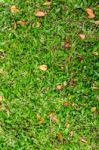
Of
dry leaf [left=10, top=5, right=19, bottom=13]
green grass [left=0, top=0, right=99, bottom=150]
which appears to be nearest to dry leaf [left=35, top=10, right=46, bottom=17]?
green grass [left=0, top=0, right=99, bottom=150]

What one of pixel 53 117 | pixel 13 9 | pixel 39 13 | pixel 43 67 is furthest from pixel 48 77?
pixel 13 9

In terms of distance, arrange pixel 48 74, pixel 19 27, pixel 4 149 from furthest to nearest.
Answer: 1. pixel 19 27
2. pixel 48 74
3. pixel 4 149

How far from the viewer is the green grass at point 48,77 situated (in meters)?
4.07

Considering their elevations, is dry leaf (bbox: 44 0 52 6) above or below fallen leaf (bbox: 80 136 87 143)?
above

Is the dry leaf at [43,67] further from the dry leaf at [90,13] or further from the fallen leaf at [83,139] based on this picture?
the dry leaf at [90,13]

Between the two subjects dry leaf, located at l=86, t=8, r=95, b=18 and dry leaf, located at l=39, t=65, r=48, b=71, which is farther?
dry leaf, located at l=86, t=8, r=95, b=18

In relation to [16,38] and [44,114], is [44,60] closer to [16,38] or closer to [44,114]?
[16,38]

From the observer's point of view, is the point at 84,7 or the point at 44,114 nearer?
the point at 44,114

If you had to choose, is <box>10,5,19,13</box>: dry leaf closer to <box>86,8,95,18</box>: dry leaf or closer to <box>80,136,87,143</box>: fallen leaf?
<box>86,8,95,18</box>: dry leaf

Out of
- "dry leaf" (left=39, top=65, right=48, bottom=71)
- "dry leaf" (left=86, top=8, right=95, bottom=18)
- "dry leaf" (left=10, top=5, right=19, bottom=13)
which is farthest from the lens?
"dry leaf" (left=86, top=8, right=95, bottom=18)

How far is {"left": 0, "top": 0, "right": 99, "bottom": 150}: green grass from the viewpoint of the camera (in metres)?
4.07

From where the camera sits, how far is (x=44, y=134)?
13.3ft

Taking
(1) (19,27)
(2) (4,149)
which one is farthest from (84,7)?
(2) (4,149)

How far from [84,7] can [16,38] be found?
1220 mm
